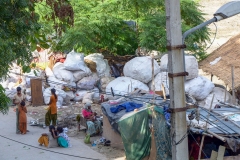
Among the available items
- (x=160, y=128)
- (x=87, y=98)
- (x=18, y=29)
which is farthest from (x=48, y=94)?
(x=18, y=29)

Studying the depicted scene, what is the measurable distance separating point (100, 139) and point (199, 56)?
7190 millimetres

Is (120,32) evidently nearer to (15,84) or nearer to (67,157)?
(15,84)

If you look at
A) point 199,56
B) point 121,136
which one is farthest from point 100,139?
point 199,56

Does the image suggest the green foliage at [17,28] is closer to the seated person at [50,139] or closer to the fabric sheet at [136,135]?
the fabric sheet at [136,135]

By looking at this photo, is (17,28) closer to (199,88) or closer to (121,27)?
(199,88)

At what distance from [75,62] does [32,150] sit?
6.68 metres

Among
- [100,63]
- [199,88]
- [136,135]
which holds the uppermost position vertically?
[100,63]

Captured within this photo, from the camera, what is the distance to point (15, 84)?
62.2 feet

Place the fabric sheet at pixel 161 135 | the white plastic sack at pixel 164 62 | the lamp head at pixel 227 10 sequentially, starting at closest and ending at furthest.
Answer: the lamp head at pixel 227 10
the fabric sheet at pixel 161 135
the white plastic sack at pixel 164 62

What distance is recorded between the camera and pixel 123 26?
1927 centimetres

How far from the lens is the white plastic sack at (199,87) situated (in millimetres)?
16422

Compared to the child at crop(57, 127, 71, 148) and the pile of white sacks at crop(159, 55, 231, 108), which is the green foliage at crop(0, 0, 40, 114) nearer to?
the child at crop(57, 127, 71, 148)

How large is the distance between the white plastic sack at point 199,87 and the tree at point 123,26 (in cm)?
200

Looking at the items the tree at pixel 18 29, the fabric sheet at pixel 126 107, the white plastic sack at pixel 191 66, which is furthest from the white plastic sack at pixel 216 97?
the tree at pixel 18 29
